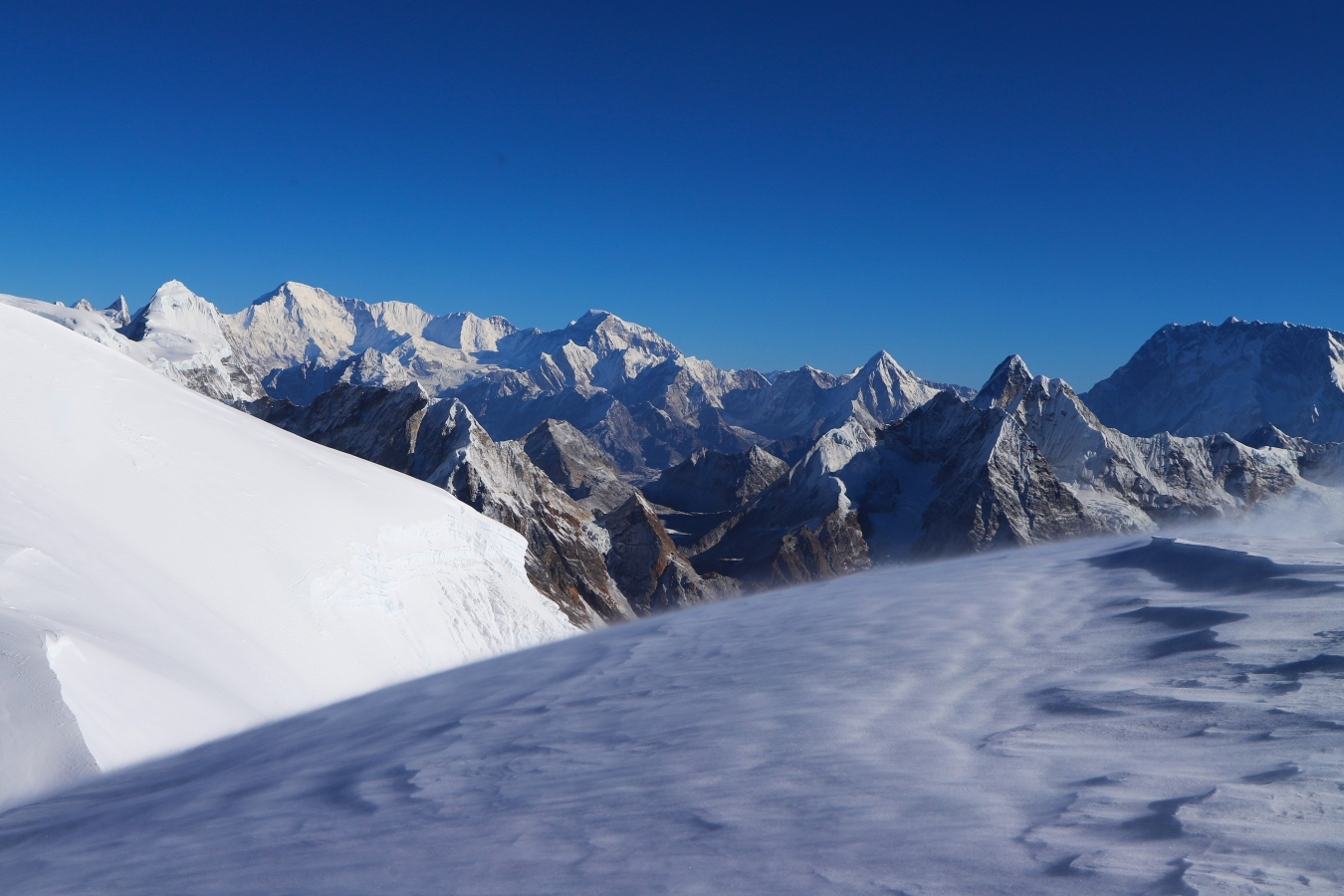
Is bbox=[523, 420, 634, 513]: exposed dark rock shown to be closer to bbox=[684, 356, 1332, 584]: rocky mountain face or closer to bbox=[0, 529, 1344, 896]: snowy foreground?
bbox=[684, 356, 1332, 584]: rocky mountain face

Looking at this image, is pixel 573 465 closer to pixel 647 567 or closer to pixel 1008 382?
pixel 647 567

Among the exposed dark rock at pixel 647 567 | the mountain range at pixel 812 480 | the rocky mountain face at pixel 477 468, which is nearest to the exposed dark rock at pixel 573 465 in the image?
the mountain range at pixel 812 480

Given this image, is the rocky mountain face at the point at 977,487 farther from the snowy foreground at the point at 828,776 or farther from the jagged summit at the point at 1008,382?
the snowy foreground at the point at 828,776

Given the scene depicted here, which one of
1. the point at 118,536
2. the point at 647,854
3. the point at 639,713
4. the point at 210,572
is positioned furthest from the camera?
the point at 210,572

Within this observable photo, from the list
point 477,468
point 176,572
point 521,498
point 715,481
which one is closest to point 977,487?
point 521,498

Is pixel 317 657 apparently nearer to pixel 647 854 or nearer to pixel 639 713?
pixel 639 713

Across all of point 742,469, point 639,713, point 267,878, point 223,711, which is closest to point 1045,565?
point 639,713

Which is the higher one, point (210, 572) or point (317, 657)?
point (210, 572)

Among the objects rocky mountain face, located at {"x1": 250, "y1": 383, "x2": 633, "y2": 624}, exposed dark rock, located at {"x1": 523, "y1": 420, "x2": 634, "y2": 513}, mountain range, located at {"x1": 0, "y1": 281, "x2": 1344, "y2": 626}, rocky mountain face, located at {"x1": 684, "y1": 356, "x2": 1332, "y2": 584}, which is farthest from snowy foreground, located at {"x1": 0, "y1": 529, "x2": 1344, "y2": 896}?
exposed dark rock, located at {"x1": 523, "y1": 420, "x2": 634, "y2": 513}
